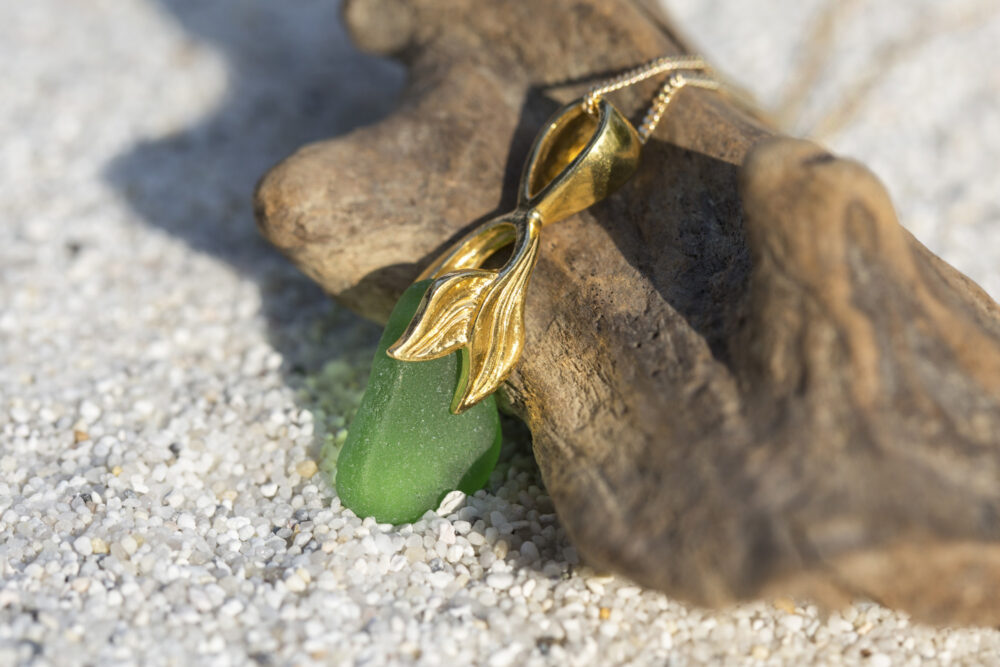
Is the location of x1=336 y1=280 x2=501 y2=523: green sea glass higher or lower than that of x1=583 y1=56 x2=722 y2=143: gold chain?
lower

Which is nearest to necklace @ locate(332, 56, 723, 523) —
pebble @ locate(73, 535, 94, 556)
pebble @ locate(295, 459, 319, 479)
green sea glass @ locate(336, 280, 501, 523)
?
green sea glass @ locate(336, 280, 501, 523)

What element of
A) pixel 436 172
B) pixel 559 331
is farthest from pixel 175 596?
pixel 436 172

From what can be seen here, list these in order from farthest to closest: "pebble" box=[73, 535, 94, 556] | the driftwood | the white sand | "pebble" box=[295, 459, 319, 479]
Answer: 1. "pebble" box=[295, 459, 319, 479]
2. "pebble" box=[73, 535, 94, 556]
3. the white sand
4. the driftwood

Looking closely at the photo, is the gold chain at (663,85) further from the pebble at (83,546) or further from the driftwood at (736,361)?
the pebble at (83,546)


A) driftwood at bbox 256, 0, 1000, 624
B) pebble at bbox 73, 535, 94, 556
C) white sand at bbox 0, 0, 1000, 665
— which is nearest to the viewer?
driftwood at bbox 256, 0, 1000, 624

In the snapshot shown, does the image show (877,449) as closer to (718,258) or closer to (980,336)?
(980,336)

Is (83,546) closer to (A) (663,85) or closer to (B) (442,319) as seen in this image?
(B) (442,319)

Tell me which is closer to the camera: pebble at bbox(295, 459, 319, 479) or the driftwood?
the driftwood

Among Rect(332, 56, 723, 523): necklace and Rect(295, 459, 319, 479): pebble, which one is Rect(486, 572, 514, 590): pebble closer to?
Rect(332, 56, 723, 523): necklace

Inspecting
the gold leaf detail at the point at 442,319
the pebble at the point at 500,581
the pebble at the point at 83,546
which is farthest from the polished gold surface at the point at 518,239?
the pebble at the point at 83,546
